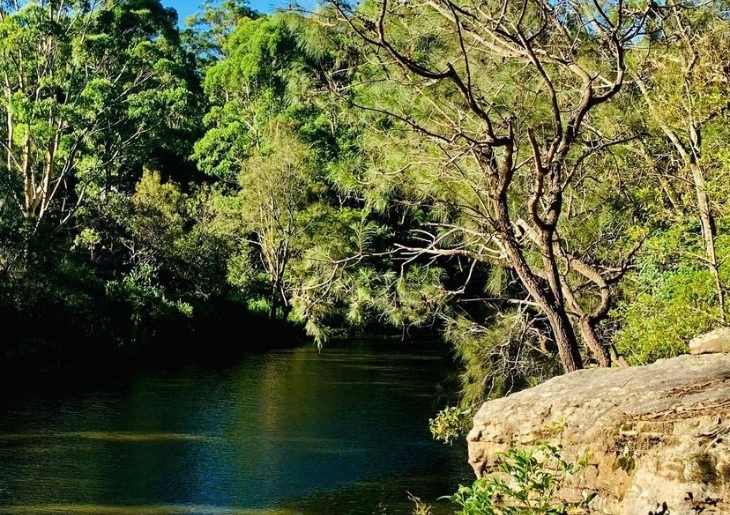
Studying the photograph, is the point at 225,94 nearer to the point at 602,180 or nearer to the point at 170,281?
the point at 170,281

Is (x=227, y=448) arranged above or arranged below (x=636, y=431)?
below

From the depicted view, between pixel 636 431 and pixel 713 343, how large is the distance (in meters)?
1.22

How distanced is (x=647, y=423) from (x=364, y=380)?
14.8 m

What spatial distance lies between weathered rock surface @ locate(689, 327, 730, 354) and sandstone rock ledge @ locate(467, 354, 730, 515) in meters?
0.31

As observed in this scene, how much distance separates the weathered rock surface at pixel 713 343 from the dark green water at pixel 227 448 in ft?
18.4

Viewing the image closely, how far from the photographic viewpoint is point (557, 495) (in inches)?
159

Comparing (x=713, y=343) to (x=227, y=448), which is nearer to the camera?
(x=713, y=343)

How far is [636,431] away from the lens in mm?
3830

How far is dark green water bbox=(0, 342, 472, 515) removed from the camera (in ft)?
32.7

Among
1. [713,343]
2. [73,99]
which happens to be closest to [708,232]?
[713,343]

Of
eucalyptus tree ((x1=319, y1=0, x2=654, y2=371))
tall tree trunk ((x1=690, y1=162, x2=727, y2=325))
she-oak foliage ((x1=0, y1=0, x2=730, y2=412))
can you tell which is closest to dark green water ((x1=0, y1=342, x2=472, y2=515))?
she-oak foliage ((x1=0, y1=0, x2=730, y2=412))

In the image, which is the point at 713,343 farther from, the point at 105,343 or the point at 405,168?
the point at 105,343

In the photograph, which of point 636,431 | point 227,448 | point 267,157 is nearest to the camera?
point 636,431

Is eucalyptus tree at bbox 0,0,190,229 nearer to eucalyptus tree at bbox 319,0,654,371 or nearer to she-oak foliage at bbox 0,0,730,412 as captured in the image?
she-oak foliage at bbox 0,0,730,412
